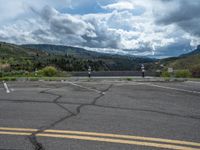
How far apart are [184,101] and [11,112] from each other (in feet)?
19.3

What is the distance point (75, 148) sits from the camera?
539 centimetres

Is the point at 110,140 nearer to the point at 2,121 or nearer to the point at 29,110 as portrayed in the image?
the point at 2,121

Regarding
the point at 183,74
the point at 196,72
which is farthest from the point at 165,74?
the point at 196,72

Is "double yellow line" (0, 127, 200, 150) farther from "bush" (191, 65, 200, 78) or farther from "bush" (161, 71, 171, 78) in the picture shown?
"bush" (191, 65, 200, 78)

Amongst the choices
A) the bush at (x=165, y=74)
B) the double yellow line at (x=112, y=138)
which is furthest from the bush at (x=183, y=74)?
the double yellow line at (x=112, y=138)

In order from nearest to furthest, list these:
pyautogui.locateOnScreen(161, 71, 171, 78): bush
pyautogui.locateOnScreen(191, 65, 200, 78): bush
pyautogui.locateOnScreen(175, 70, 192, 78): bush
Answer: pyautogui.locateOnScreen(175, 70, 192, 78): bush → pyautogui.locateOnScreen(191, 65, 200, 78): bush → pyautogui.locateOnScreen(161, 71, 171, 78): bush

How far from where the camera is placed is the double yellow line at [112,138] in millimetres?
5535

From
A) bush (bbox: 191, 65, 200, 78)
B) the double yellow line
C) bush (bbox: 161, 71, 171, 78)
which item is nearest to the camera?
the double yellow line

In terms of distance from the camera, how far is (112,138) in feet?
19.6

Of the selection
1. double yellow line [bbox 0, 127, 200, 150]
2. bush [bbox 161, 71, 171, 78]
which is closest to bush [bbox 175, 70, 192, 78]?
bush [bbox 161, 71, 171, 78]

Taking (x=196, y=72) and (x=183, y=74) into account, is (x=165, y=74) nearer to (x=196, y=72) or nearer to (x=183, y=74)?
(x=183, y=74)

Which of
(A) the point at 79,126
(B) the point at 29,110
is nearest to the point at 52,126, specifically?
(A) the point at 79,126

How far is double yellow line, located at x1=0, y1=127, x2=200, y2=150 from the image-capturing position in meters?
5.54

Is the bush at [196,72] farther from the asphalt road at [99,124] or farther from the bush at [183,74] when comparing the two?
the asphalt road at [99,124]
